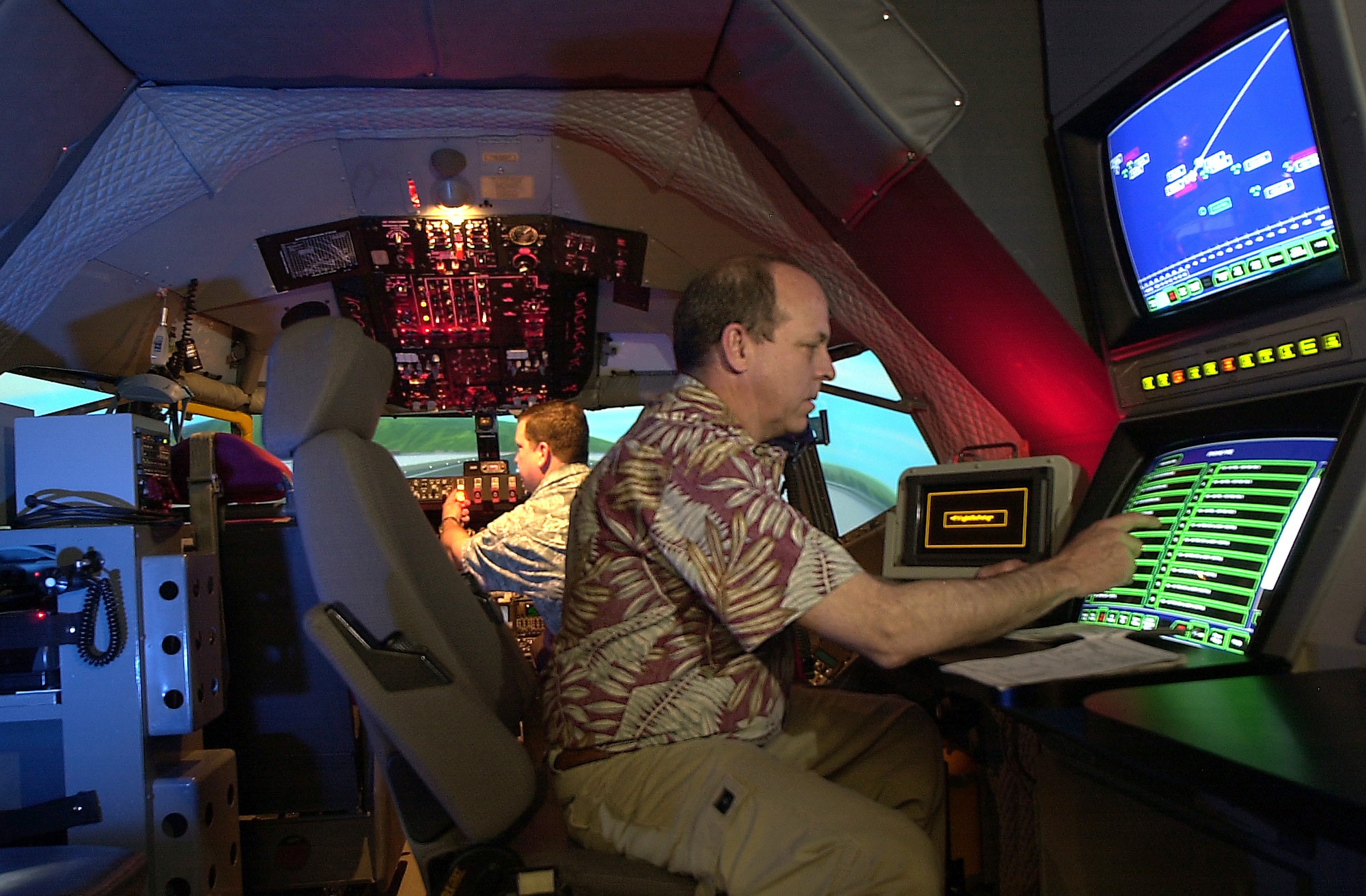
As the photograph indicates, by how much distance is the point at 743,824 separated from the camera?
1125mm

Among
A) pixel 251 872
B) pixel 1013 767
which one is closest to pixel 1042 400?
pixel 1013 767

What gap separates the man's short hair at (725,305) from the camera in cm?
149

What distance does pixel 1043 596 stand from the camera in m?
1.28

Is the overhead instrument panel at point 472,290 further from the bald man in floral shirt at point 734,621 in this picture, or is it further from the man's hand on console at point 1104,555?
the man's hand on console at point 1104,555

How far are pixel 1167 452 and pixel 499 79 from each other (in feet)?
6.79

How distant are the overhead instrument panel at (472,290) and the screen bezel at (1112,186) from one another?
205 cm

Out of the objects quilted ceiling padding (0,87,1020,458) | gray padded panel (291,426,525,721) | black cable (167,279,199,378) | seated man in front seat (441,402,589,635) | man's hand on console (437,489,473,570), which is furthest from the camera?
black cable (167,279,199,378)

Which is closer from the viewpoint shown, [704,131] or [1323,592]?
[1323,592]

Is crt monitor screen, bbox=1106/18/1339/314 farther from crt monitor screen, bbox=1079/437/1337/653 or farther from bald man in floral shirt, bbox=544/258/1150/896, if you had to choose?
bald man in floral shirt, bbox=544/258/1150/896

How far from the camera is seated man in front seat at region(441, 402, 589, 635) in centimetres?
272

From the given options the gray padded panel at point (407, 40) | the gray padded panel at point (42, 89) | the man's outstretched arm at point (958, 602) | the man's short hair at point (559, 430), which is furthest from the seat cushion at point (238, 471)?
the man's outstretched arm at point (958, 602)

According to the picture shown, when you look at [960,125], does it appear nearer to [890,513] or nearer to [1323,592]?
[890,513]

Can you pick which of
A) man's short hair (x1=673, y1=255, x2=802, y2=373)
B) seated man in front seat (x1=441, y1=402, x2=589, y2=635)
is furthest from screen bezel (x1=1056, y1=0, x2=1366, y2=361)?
seated man in front seat (x1=441, y1=402, x2=589, y2=635)

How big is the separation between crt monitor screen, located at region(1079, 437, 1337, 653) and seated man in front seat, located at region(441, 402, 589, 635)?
61.6 inches
